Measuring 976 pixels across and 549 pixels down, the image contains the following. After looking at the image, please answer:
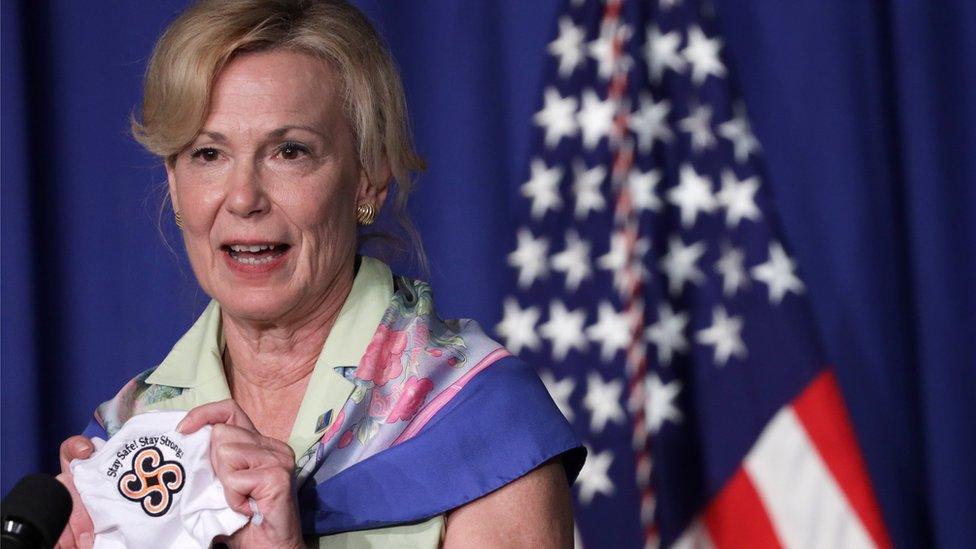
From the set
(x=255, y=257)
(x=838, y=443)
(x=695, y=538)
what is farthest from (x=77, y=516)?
(x=838, y=443)

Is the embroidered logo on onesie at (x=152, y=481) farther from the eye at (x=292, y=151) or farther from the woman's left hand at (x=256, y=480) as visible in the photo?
the eye at (x=292, y=151)

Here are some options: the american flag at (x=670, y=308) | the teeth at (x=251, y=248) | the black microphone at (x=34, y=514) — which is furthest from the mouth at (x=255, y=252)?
the american flag at (x=670, y=308)

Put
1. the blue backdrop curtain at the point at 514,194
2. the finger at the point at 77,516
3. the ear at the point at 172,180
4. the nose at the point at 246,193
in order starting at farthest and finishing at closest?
the blue backdrop curtain at the point at 514,194, the ear at the point at 172,180, the nose at the point at 246,193, the finger at the point at 77,516

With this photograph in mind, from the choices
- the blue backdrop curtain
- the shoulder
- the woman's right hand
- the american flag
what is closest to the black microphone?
the woman's right hand

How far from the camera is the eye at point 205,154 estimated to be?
172 cm

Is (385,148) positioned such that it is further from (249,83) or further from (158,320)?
(158,320)

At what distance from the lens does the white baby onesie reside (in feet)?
4.59

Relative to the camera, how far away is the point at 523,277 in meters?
2.65

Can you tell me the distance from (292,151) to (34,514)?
31.4 inches

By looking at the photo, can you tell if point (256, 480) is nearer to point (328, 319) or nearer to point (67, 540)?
point (67, 540)

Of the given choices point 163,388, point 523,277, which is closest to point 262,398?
point 163,388

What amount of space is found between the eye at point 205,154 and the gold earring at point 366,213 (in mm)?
217

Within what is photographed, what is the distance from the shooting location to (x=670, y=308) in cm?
260

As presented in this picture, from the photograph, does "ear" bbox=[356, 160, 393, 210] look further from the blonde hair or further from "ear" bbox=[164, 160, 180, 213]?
"ear" bbox=[164, 160, 180, 213]
